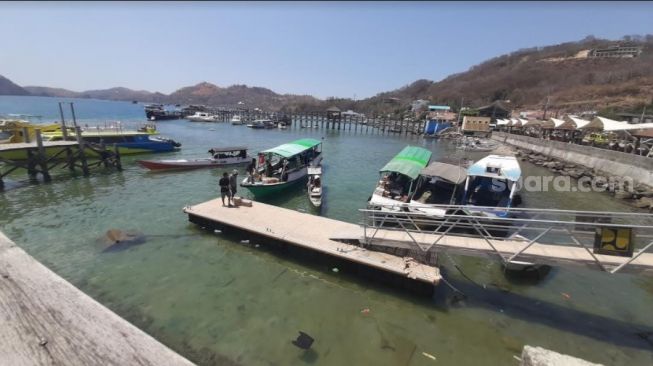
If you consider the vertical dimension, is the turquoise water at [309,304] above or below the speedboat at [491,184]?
below

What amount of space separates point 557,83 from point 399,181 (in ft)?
364

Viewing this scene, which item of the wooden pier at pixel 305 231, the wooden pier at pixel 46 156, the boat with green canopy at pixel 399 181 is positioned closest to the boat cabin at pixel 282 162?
the wooden pier at pixel 305 231

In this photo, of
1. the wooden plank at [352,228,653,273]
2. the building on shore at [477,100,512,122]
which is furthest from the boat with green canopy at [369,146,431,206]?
the building on shore at [477,100,512,122]

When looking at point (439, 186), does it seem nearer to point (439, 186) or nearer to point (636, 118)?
point (439, 186)

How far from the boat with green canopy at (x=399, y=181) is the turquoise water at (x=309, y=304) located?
4889mm

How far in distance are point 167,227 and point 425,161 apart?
1600 centimetres

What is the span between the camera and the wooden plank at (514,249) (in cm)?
840

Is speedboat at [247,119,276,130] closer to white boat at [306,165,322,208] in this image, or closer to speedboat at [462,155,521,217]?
white boat at [306,165,322,208]

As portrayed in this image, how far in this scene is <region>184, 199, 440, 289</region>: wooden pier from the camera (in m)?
10.4

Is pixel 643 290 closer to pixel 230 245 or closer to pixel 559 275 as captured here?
pixel 559 275

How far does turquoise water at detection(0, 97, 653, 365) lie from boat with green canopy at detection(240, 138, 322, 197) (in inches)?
196

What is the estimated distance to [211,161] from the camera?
28938mm

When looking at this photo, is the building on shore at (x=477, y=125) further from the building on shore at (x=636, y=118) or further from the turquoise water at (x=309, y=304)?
the turquoise water at (x=309, y=304)

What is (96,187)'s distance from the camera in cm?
2209
